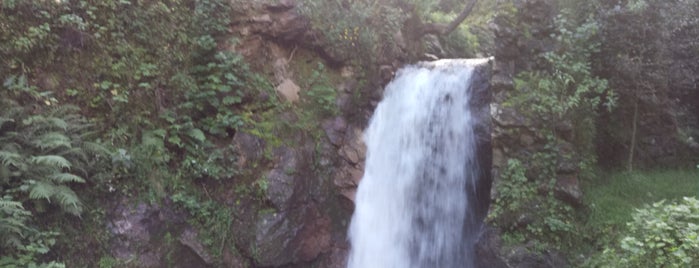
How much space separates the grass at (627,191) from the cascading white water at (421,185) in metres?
2.07

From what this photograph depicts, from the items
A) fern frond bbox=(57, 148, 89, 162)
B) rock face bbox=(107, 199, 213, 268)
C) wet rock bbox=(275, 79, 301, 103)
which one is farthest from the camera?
wet rock bbox=(275, 79, 301, 103)

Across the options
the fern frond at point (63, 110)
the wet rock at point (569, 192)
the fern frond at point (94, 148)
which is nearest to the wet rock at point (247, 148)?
the fern frond at point (94, 148)

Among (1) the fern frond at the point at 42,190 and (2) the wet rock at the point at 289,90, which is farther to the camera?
(2) the wet rock at the point at 289,90

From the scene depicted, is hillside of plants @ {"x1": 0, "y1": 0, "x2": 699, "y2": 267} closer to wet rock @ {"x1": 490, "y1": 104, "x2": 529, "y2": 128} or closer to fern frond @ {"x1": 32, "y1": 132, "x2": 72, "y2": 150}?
fern frond @ {"x1": 32, "y1": 132, "x2": 72, "y2": 150}

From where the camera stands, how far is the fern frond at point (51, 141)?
539 cm

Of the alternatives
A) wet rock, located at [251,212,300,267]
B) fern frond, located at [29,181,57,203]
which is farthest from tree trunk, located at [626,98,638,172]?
fern frond, located at [29,181,57,203]

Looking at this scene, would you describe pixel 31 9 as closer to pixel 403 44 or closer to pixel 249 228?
pixel 249 228

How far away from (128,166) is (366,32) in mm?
5843

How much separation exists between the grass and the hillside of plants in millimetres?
37

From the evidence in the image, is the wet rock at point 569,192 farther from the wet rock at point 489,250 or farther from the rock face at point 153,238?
the rock face at point 153,238

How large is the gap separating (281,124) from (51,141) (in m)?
3.54

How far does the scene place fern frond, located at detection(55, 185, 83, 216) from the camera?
208 inches

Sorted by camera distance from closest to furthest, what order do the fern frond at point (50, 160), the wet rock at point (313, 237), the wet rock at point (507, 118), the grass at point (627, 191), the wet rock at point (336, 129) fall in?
the fern frond at point (50, 160) < the grass at point (627, 191) < the wet rock at point (313, 237) < the wet rock at point (507, 118) < the wet rock at point (336, 129)

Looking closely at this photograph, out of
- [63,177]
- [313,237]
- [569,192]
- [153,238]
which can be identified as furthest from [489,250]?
[63,177]
